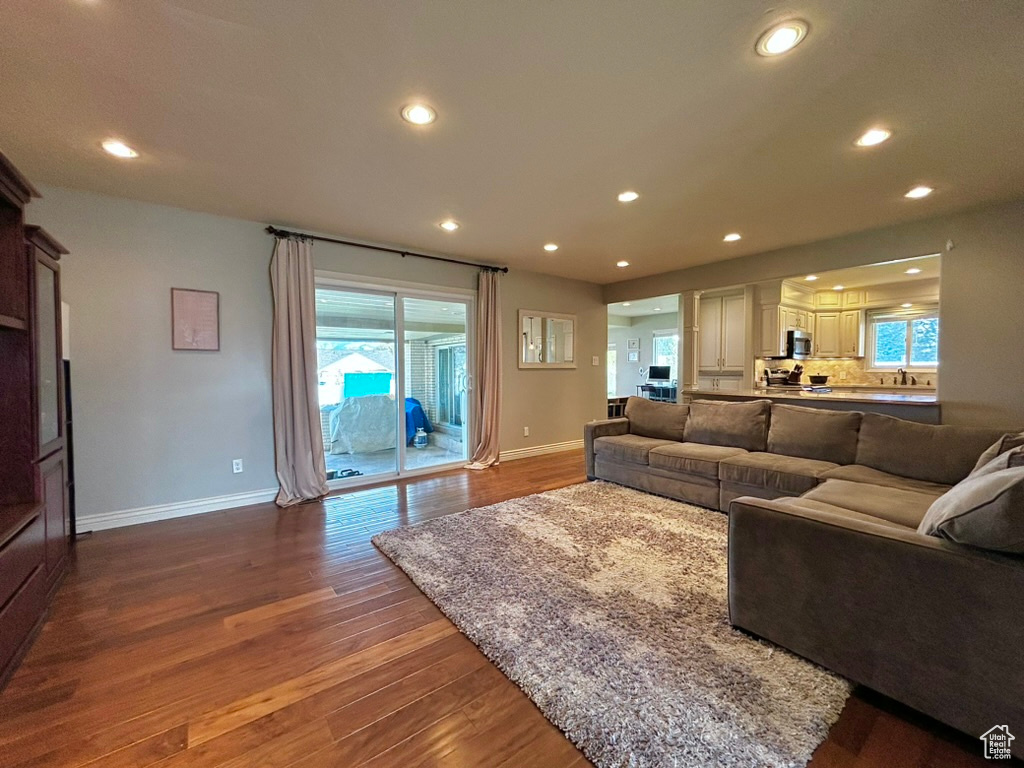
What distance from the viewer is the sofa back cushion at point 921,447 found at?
262cm

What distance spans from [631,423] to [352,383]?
10.1ft

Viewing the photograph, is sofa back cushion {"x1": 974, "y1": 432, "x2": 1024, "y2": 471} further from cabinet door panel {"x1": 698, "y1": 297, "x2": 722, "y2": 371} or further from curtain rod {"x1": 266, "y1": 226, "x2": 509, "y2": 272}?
curtain rod {"x1": 266, "y1": 226, "x2": 509, "y2": 272}

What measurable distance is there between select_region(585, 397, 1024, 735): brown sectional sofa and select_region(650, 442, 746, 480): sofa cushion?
0.56 m

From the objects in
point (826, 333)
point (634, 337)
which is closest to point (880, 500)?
point (826, 333)

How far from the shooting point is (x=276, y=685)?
161 cm

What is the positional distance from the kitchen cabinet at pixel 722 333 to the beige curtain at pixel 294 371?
5.22 meters

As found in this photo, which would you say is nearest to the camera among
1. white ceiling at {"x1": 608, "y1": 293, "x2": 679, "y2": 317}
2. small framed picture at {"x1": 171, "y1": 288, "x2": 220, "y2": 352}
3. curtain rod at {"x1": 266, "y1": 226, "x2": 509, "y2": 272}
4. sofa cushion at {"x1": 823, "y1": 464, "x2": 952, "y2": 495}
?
sofa cushion at {"x1": 823, "y1": 464, "x2": 952, "y2": 495}

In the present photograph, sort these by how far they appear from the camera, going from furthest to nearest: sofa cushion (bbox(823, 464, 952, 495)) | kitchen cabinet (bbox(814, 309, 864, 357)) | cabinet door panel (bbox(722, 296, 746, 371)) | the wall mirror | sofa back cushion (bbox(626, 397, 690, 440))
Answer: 1. kitchen cabinet (bbox(814, 309, 864, 357))
2. cabinet door panel (bbox(722, 296, 746, 371))
3. the wall mirror
4. sofa back cushion (bbox(626, 397, 690, 440))
5. sofa cushion (bbox(823, 464, 952, 495))

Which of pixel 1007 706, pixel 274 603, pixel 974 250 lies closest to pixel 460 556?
pixel 274 603

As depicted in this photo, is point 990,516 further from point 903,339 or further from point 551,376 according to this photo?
point 903,339

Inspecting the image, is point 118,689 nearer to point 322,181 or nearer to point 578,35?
point 322,181

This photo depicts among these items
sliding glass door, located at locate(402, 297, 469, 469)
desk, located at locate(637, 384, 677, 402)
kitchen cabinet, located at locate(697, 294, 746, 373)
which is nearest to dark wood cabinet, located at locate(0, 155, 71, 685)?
sliding glass door, located at locate(402, 297, 469, 469)

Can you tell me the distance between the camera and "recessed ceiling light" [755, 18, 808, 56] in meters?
1.55

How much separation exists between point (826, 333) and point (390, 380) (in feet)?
23.9
